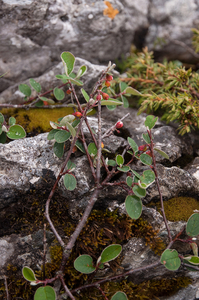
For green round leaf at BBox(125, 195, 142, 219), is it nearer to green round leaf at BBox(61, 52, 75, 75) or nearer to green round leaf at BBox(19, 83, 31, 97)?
green round leaf at BBox(61, 52, 75, 75)

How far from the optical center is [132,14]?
3.04m

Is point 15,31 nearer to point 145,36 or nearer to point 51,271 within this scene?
point 145,36

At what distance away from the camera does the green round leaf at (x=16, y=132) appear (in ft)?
5.96

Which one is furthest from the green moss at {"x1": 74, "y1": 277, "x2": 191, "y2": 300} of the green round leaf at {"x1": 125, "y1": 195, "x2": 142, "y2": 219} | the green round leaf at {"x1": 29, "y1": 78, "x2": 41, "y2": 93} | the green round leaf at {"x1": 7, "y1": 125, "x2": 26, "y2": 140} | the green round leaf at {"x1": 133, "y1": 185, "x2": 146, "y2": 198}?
the green round leaf at {"x1": 29, "y1": 78, "x2": 41, "y2": 93}

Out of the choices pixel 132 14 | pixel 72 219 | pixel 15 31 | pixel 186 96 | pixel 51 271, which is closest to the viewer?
pixel 51 271

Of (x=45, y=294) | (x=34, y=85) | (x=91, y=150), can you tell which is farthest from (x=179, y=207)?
(x=34, y=85)

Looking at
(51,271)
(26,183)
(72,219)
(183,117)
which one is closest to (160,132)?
(183,117)

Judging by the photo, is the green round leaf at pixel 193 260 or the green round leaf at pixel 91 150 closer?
the green round leaf at pixel 193 260

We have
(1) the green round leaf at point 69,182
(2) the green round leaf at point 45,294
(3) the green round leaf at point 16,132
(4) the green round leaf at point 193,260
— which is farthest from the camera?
(3) the green round leaf at point 16,132

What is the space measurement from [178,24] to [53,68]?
198 cm

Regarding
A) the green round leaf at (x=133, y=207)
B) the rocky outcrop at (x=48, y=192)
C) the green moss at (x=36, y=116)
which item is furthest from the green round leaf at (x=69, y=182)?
the green moss at (x=36, y=116)

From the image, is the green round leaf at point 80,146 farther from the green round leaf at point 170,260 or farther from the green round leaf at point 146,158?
the green round leaf at point 170,260

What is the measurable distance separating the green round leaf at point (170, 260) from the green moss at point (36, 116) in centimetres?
149

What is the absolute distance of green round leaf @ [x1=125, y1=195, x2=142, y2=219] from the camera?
1.45 metres
